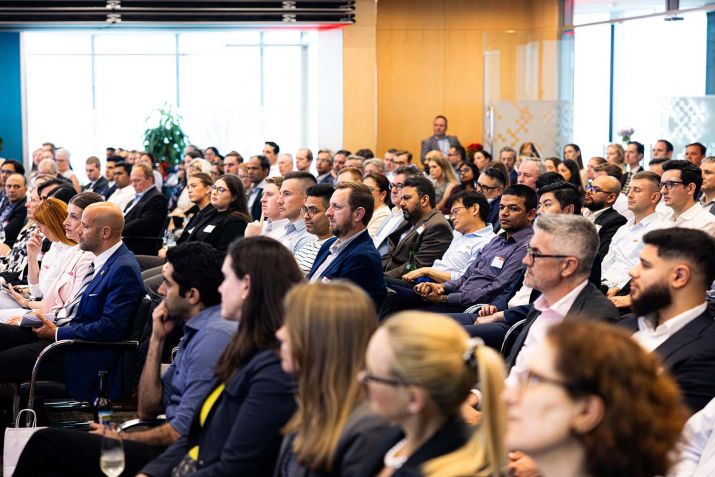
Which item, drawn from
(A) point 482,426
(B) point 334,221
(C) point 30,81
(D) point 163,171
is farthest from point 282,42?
(A) point 482,426

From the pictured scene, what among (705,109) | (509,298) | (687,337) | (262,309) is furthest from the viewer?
(705,109)

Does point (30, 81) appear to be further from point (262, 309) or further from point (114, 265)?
point (262, 309)

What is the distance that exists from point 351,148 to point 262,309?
12.7m

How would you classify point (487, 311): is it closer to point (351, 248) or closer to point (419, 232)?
point (351, 248)

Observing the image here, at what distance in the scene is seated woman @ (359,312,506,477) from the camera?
6.41 ft

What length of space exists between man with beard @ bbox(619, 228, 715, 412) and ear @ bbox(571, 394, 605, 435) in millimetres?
1482

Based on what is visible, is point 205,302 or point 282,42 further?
point 282,42

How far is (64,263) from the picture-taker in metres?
5.71

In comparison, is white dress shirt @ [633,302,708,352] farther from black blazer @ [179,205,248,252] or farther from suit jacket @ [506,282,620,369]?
black blazer @ [179,205,248,252]

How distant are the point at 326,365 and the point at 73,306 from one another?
3115mm

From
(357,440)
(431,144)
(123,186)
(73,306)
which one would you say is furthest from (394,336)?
(431,144)

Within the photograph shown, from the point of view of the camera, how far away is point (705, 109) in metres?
11.8

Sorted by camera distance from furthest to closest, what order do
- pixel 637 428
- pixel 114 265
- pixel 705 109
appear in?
1. pixel 705 109
2. pixel 114 265
3. pixel 637 428

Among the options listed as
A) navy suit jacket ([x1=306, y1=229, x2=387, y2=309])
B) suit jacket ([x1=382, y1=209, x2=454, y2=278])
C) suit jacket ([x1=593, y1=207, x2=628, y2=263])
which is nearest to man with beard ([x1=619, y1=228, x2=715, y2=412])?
navy suit jacket ([x1=306, y1=229, x2=387, y2=309])
